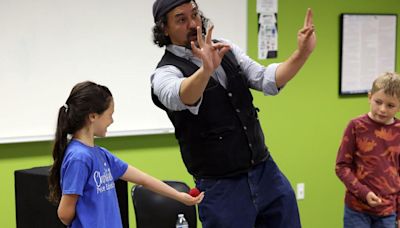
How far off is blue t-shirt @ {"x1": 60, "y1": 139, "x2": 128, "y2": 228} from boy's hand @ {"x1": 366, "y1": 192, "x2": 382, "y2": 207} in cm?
121

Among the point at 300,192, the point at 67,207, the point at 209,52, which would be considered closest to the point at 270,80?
Result: the point at 209,52

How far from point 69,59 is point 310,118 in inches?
70.7

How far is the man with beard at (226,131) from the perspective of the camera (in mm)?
1899

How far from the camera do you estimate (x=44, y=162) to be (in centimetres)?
321

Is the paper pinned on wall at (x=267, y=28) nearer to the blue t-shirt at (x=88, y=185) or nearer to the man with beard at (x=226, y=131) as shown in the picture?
the man with beard at (x=226, y=131)

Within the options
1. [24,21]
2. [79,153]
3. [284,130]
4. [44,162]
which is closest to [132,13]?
[24,21]

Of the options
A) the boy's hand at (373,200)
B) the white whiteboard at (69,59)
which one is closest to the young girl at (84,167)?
the boy's hand at (373,200)

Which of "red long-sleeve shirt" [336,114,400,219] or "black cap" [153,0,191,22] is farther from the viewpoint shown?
"red long-sleeve shirt" [336,114,400,219]

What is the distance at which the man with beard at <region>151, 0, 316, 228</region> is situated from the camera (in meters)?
1.90

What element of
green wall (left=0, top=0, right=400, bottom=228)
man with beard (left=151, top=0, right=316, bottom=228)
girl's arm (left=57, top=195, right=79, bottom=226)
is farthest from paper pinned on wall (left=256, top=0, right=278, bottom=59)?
girl's arm (left=57, top=195, right=79, bottom=226)

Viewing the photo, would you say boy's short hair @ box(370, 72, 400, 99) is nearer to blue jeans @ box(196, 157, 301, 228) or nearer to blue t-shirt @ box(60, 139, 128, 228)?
blue jeans @ box(196, 157, 301, 228)

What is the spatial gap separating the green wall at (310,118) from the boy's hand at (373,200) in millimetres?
1376

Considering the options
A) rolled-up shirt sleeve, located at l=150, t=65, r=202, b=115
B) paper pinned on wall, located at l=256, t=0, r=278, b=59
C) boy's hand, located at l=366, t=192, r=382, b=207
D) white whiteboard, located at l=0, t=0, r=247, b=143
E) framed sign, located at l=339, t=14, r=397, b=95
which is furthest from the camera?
framed sign, located at l=339, t=14, r=397, b=95

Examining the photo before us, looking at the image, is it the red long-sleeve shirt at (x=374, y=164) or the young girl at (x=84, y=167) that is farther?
the red long-sleeve shirt at (x=374, y=164)
